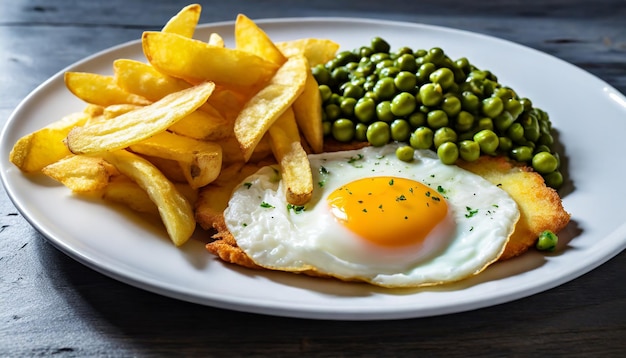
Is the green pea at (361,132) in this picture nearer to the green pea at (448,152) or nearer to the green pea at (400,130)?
the green pea at (400,130)

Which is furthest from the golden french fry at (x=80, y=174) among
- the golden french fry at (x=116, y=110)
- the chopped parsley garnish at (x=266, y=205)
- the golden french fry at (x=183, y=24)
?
the golden french fry at (x=183, y=24)

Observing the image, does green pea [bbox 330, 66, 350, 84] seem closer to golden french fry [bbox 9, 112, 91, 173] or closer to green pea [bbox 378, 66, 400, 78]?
green pea [bbox 378, 66, 400, 78]

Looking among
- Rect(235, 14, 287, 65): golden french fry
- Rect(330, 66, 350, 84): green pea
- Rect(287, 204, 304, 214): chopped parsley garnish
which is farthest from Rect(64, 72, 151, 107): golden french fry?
Rect(330, 66, 350, 84): green pea

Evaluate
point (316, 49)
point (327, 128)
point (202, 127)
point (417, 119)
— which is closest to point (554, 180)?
point (417, 119)

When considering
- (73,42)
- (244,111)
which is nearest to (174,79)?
(244,111)

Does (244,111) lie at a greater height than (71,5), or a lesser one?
greater

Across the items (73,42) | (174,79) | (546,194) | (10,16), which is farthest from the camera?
(10,16)

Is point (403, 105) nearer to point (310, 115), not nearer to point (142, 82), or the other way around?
point (310, 115)

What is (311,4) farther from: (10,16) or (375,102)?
(375,102)
